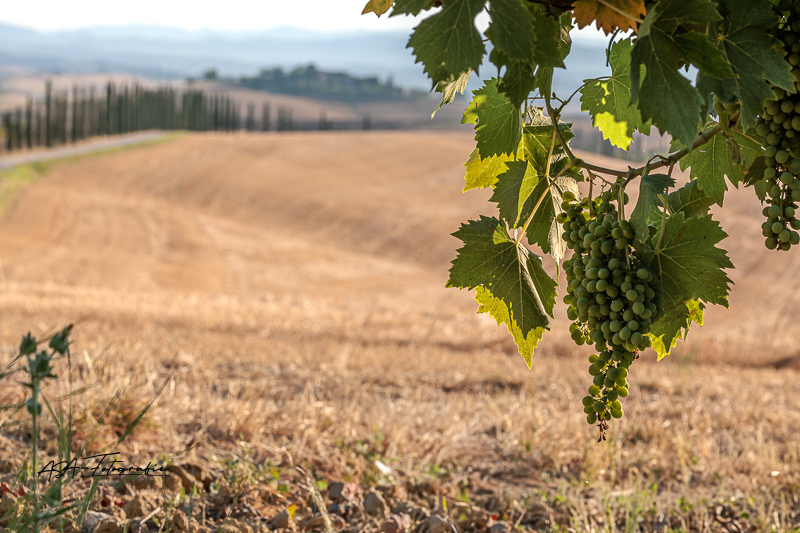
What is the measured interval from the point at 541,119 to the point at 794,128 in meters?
0.70

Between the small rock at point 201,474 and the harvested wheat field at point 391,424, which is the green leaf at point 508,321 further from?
the small rock at point 201,474

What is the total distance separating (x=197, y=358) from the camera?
607 centimetres

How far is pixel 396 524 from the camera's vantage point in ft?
8.97

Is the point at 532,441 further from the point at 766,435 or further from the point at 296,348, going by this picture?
the point at 296,348

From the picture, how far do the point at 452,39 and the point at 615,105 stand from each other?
2.89ft

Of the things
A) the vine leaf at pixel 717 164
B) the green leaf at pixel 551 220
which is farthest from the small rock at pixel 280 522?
the vine leaf at pixel 717 164

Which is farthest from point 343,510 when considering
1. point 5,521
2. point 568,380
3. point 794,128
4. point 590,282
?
point 568,380

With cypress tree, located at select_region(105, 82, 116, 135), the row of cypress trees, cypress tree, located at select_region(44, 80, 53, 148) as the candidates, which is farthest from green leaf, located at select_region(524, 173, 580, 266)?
cypress tree, located at select_region(105, 82, 116, 135)

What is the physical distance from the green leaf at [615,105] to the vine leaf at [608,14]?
10.7 inches

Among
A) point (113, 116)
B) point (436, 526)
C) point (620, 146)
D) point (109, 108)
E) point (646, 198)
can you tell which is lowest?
point (436, 526)

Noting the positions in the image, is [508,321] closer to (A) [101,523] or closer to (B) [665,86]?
(B) [665,86]

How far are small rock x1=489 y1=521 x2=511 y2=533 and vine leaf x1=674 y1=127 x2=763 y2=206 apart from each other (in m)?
1.61

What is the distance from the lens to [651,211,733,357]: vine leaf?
1.59 m

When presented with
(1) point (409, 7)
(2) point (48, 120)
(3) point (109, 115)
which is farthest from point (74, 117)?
(1) point (409, 7)
